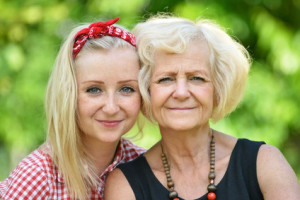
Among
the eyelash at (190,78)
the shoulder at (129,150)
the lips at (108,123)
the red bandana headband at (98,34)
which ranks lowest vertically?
the shoulder at (129,150)

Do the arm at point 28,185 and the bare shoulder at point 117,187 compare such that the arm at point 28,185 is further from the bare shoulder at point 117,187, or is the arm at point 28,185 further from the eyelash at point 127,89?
the eyelash at point 127,89

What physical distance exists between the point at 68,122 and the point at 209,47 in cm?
83

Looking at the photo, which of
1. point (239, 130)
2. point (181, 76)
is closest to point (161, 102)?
point (181, 76)

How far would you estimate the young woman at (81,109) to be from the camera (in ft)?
9.23

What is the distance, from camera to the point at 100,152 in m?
3.10

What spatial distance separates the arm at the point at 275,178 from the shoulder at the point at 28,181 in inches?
43.6

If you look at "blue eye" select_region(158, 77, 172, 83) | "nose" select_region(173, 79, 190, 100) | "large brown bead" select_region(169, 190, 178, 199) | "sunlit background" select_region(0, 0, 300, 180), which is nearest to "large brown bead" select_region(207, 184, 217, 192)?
"large brown bead" select_region(169, 190, 178, 199)

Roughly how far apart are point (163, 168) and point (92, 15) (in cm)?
219

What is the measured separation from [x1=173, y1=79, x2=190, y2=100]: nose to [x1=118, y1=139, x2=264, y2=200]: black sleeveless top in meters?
0.44

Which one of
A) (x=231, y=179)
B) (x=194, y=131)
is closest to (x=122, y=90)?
(x=194, y=131)

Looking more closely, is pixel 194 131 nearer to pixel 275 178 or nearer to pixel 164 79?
pixel 164 79

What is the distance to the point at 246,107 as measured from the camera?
461cm

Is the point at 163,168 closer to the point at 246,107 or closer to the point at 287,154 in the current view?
the point at 246,107

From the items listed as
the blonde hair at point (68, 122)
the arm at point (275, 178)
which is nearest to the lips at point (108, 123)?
the blonde hair at point (68, 122)
